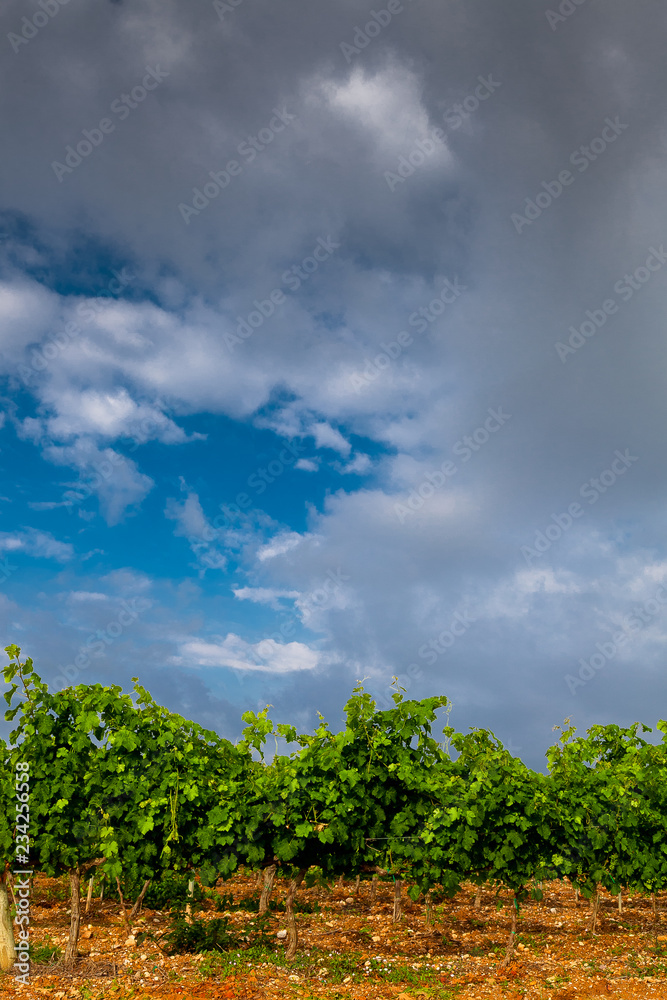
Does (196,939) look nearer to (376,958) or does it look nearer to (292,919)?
(292,919)

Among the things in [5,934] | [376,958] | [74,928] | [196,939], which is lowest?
[376,958]

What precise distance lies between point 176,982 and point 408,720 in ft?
19.5

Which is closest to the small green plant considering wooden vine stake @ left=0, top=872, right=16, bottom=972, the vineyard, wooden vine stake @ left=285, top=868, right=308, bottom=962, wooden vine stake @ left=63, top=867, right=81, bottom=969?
the vineyard

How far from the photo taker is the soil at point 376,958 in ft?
38.3

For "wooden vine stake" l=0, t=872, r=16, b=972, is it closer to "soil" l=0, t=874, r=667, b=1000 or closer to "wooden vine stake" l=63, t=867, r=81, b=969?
"soil" l=0, t=874, r=667, b=1000

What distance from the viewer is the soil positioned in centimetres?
1169

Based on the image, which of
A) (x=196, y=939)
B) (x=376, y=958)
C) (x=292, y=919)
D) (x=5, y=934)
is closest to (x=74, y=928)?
(x=5, y=934)

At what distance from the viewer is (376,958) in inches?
519

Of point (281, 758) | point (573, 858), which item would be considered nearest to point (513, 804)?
point (573, 858)

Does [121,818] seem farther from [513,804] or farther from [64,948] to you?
[513,804]

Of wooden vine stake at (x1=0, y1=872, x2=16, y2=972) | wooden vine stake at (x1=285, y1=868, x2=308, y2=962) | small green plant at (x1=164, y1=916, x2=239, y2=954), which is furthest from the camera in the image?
small green plant at (x1=164, y1=916, x2=239, y2=954)

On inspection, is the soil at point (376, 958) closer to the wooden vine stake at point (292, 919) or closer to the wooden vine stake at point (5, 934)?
the wooden vine stake at point (292, 919)

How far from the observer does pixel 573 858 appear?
48.2ft

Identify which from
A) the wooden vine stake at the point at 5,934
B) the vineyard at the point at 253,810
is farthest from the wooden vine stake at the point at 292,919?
the wooden vine stake at the point at 5,934
